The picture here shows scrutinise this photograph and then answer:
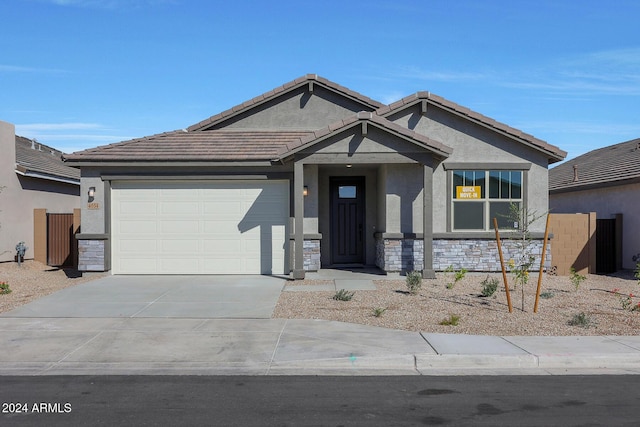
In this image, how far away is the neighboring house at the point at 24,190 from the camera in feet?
63.4

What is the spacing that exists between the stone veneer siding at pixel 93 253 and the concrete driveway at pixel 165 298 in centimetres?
57

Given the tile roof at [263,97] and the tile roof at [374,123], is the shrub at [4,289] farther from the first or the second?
the tile roof at [263,97]

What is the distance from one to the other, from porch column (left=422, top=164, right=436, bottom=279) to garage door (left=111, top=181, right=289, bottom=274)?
380cm

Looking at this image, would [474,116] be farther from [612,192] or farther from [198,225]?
[198,225]

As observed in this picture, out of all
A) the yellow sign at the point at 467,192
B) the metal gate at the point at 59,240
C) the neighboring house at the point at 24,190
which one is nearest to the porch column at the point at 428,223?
the yellow sign at the point at 467,192

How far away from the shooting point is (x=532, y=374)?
762cm

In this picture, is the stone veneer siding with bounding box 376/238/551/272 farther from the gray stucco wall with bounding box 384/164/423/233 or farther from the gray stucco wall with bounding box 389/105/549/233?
the gray stucco wall with bounding box 389/105/549/233

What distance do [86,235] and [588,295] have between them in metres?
12.9

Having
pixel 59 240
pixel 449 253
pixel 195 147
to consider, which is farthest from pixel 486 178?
pixel 59 240

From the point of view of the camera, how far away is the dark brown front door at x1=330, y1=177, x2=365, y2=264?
18.2 m
